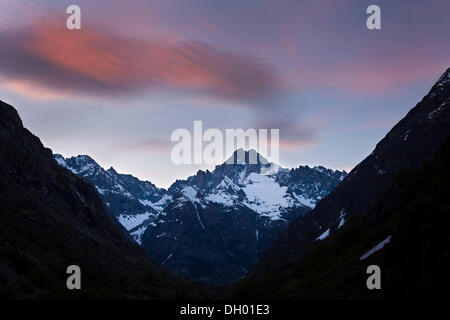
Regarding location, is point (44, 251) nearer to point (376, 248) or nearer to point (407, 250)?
point (376, 248)

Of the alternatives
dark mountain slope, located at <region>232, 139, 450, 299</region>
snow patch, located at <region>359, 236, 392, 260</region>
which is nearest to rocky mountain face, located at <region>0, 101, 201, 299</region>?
dark mountain slope, located at <region>232, 139, 450, 299</region>

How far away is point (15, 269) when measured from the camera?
92.1 meters

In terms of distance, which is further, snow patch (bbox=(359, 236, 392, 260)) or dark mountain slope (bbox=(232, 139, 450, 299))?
snow patch (bbox=(359, 236, 392, 260))

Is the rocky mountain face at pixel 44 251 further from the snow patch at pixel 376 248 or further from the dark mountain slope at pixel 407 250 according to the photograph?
the snow patch at pixel 376 248

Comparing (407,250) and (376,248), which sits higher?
(407,250)

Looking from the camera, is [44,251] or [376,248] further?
[44,251]

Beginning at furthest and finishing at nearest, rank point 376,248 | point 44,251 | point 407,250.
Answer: point 44,251 < point 376,248 < point 407,250

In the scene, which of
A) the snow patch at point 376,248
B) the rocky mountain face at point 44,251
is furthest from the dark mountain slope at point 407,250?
the rocky mountain face at point 44,251

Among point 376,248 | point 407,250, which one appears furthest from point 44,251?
point 407,250

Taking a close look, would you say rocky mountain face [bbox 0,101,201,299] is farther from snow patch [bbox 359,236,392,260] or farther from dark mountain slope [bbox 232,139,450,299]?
snow patch [bbox 359,236,392,260]


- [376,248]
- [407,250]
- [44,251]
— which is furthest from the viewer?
[44,251]
